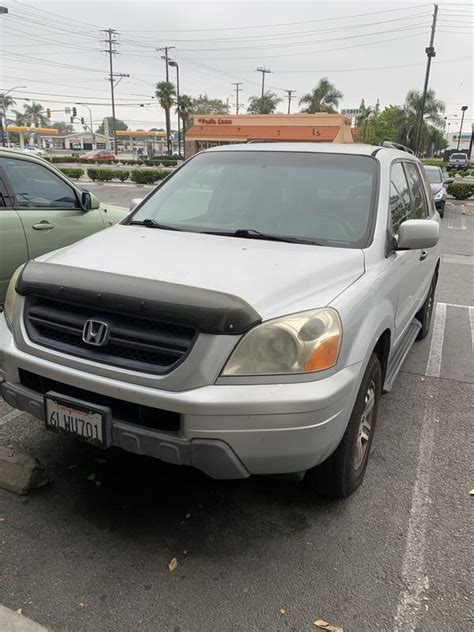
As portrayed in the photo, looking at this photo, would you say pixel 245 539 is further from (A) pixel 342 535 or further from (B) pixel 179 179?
(B) pixel 179 179

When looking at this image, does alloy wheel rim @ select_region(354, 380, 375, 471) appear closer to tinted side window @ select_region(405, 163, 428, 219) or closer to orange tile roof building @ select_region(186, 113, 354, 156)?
tinted side window @ select_region(405, 163, 428, 219)

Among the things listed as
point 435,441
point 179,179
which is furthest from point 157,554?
point 179,179

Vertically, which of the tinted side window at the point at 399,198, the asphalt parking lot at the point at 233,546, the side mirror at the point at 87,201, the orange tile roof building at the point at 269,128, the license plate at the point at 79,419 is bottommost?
the asphalt parking lot at the point at 233,546

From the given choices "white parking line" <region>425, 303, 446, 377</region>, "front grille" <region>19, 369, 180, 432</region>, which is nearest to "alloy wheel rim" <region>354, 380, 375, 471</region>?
"front grille" <region>19, 369, 180, 432</region>

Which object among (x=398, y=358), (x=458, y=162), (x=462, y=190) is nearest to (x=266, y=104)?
(x=458, y=162)

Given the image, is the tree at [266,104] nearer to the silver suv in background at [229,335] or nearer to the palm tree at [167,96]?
the palm tree at [167,96]

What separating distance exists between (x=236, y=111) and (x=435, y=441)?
315 feet

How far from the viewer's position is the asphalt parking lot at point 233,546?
2.11 m

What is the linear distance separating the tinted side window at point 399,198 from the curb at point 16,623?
111 inches

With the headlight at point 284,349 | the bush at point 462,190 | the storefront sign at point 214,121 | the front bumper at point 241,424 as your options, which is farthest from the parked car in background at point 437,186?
the storefront sign at point 214,121

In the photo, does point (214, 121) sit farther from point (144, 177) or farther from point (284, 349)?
point (284, 349)

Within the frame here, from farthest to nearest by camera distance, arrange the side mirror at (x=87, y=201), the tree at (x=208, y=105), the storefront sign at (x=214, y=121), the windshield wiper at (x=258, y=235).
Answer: the tree at (x=208, y=105), the storefront sign at (x=214, y=121), the side mirror at (x=87, y=201), the windshield wiper at (x=258, y=235)

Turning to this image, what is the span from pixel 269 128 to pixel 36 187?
37.1 meters

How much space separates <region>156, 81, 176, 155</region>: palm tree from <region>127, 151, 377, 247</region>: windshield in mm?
64005
